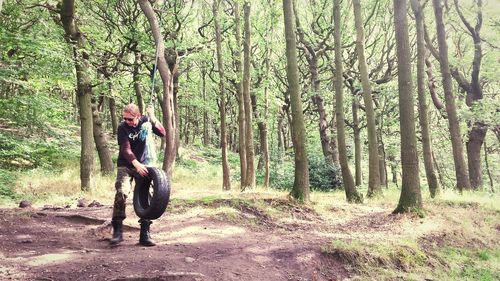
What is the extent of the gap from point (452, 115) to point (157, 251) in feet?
41.9

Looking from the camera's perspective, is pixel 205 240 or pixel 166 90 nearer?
pixel 205 240

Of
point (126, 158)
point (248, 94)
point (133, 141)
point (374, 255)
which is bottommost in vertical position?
point (374, 255)

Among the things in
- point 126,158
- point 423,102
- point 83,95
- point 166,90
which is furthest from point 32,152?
point 423,102

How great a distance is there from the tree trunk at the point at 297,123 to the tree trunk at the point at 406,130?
2.41 m

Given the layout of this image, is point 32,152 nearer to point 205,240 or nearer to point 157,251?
point 205,240

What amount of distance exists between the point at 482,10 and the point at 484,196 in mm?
8401

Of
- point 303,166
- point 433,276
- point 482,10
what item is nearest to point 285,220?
point 303,166

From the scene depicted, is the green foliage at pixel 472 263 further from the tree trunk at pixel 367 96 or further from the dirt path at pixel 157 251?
the tree trunk at pixel 367 96

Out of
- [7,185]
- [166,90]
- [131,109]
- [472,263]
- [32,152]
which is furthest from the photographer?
[32,152]

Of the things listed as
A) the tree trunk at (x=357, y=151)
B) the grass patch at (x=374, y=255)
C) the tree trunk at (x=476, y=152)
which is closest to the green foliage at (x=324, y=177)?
the tree trunk at (x=357, y=151)

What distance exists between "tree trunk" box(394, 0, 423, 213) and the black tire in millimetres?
6512

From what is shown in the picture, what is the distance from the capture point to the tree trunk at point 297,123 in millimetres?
10031

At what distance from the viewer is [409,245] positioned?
293 inches

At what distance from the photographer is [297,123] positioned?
10062 millimetres
